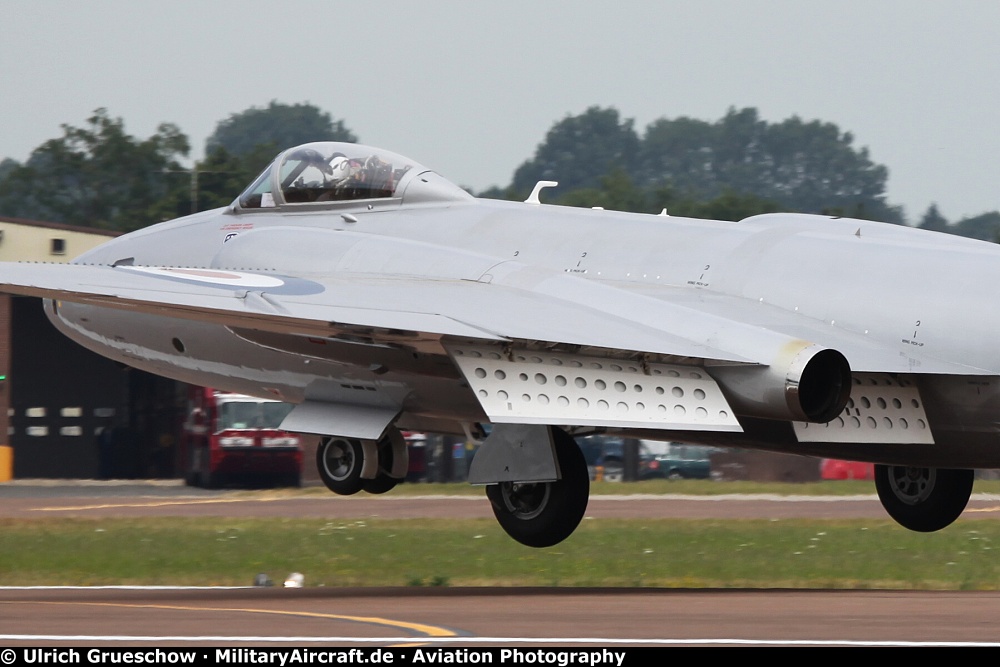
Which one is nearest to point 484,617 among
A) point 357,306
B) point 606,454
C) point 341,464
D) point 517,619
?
point 517,619

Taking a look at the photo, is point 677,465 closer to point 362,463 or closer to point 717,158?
point 362,463

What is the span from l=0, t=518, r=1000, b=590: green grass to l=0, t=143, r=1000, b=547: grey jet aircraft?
2.08 meters

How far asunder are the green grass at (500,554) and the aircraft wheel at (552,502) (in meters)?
2.02

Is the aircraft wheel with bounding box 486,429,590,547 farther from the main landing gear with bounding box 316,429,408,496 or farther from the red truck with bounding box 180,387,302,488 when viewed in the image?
the red truck with bounding box 180,387,302,488

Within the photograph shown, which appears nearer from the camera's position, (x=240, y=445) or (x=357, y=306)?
(x=357, y=306)

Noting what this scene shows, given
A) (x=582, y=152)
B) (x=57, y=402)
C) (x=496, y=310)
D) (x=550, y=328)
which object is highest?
(x=582, y=152)

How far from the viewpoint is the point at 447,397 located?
18141 mm

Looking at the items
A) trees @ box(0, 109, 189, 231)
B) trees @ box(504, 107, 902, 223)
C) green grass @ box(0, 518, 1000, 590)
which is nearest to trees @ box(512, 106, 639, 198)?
trees @ box(504, 107, 902, 223)

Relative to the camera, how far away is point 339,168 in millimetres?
20250

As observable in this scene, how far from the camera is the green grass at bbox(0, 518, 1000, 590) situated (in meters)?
20.2

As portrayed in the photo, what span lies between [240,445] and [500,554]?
2281 centimetres
